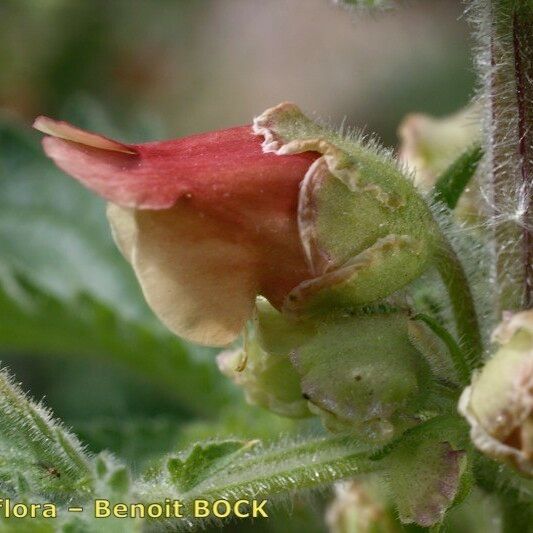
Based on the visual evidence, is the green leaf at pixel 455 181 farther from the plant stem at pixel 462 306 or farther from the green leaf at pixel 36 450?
the green leaf at pixel 36 450

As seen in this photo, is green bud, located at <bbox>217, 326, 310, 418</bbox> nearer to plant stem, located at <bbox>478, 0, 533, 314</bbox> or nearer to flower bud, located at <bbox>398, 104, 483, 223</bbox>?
plant stem, located at <bbox>478, 0, 533, 314</bbox>

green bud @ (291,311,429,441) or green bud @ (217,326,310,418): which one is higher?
green bud @ (291,311,429,441)

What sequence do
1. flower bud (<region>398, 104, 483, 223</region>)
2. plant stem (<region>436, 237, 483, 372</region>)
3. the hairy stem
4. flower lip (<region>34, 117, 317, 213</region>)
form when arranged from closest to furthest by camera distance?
flower lip (<region>34, 117, 317, 213</region>)
the hairy stem
plant stem (<region>436, 237, 483, 372</region>)
flower bud (<region>398, 104, 483, 223</region>)

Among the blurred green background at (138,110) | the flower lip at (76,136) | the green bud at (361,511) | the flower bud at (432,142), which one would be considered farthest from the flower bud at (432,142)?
the flower lip at (76,136)

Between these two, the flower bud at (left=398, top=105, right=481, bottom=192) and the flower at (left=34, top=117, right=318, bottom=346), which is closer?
the flower at (left=34, top=117, right=318, bottom=346)

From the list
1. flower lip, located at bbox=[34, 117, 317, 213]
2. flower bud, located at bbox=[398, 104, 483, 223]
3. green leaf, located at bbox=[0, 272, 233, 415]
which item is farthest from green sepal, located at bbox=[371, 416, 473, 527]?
green leaf, located at bbox=[0, 272, 233, 415]

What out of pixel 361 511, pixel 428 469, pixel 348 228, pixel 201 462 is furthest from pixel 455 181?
pixel 361 511

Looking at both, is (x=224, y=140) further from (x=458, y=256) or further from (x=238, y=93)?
(x=238, y=93)
